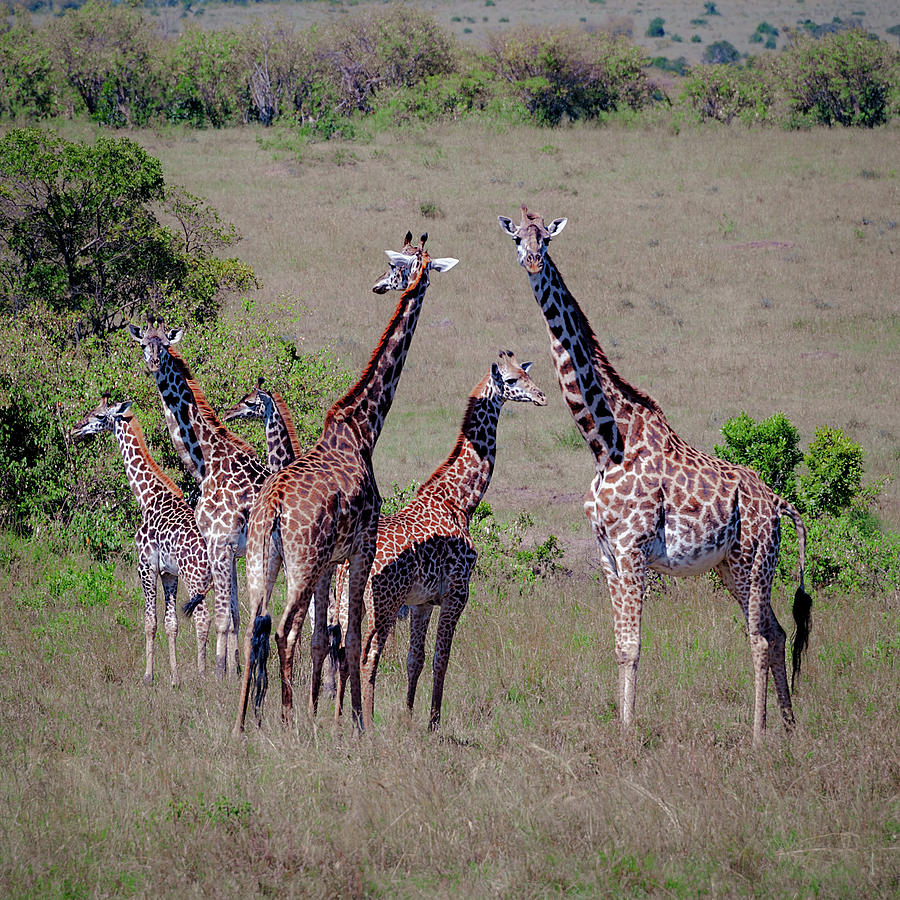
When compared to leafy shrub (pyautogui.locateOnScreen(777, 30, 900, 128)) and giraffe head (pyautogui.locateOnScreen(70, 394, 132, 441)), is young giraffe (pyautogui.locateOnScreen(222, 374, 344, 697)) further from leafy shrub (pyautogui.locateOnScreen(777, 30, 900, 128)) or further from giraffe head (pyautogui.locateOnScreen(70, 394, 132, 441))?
leafy shrub (pyautogui.locateOnScreen(777, 30, 900, 128))

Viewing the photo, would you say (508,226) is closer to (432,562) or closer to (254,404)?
(432,562)

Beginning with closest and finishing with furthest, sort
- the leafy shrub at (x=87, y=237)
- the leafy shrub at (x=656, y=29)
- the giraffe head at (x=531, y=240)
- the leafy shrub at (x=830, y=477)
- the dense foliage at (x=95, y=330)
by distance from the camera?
the giraffe head at (x=531, y=240)
the leafy shrub at (x=830, y=477)
the dense foliage at (x=95, y=330)
the leafy shrub at (x=87, y=237)
the leafy shrub at (x=656, y=29)

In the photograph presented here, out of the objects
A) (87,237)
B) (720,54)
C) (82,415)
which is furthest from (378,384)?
(720,54)

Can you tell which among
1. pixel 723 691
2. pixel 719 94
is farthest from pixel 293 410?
pixel 719 94

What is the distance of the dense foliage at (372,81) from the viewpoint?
44.4 metres


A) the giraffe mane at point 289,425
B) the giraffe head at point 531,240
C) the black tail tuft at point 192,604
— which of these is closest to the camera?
the giraffe head at point 531,240

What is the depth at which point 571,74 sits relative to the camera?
46438mm

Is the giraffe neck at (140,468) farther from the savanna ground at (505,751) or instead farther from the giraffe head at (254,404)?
the savanna ground at (505,751)

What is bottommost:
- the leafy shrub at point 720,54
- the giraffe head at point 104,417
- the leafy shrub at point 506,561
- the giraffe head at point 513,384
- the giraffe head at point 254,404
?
the leafy shrub at point 506,561

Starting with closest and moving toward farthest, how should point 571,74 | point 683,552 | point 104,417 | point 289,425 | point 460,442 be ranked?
point 683,552 → point 460,442 → point 289,425 → point 104,417 → point 571,74

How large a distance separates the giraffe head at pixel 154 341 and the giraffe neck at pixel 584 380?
376 cm

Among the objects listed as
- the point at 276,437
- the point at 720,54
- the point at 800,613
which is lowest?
the point at 800,613

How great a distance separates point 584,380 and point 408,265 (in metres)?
2.06

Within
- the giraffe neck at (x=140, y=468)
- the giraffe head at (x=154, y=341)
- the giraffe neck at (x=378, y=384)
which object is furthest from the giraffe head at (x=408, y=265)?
the giraffe neck at (x=140, y=468)
